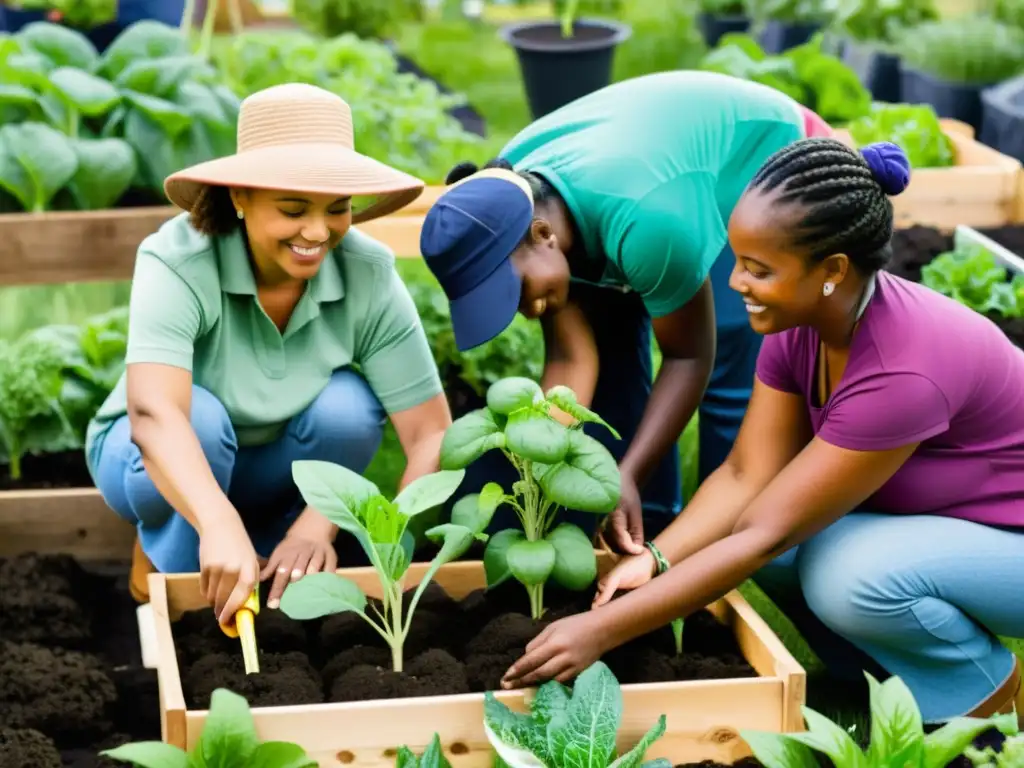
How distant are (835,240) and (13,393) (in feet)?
6.00

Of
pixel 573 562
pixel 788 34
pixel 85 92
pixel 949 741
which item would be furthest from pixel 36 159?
pixel 788 34

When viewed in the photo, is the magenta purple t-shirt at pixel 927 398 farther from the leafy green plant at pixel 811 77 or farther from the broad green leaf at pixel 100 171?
the leafy green plant at pixel 811 77

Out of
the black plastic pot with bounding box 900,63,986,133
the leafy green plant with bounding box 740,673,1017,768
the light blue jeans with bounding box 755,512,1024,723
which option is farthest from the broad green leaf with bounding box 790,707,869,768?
the black plastic pot with bounding box 900,63,986,133

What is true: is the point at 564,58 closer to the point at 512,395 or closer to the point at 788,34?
the point at 788,34

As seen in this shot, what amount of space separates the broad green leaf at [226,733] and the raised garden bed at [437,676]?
3.1 inches

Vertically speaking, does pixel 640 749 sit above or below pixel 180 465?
below

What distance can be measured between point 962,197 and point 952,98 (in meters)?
1.38

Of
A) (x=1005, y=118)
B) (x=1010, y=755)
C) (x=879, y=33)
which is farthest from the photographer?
(x=879, y=33)

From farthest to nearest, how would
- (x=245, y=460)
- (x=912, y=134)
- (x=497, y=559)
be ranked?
(x=912, y=134), (x=245, y=460), (x=497, y=559)

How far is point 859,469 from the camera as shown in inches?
84.2

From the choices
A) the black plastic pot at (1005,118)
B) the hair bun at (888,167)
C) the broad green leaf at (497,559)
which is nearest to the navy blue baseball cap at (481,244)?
the broad green leaf at (497,559)

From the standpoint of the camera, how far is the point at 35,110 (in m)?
3.78

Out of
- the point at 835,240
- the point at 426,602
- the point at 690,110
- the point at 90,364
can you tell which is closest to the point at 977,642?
the point at 835,240

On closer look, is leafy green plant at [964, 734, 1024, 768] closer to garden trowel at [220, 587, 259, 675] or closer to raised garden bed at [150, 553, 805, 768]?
raised garden bed at [150, 553, 805, 768]
